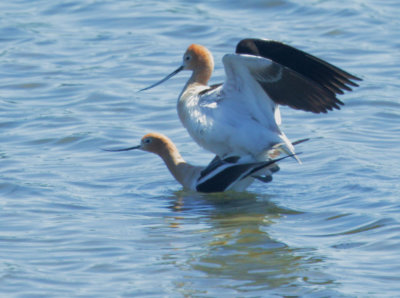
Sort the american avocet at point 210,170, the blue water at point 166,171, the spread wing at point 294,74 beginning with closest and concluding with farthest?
the blue water at point 166,171
the spread wing at point 294,74
the american avocet at point 210,170

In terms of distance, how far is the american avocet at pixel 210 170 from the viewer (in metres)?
8.95

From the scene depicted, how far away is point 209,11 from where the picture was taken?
15258mm

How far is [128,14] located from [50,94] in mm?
3323

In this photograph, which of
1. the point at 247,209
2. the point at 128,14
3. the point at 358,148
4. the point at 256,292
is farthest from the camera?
the point at 128,14

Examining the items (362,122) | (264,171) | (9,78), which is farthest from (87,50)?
(264,171)

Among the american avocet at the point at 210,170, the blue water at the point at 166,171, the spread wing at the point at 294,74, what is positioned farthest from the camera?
the american avocet at the point at 210,170

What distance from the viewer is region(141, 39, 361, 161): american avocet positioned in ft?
27.6

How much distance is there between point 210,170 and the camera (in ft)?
30.1

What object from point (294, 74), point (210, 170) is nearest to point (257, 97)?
point (294, 74)

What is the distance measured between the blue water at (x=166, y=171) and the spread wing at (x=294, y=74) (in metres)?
0.86

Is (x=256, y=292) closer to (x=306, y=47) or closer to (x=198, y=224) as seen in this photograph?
(x=198, y=224)

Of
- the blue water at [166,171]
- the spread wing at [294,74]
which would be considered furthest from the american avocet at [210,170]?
the spread wing at [294,74]

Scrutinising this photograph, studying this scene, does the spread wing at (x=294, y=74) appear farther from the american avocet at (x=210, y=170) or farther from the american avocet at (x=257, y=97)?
the american avocet at (x=210, y=170)

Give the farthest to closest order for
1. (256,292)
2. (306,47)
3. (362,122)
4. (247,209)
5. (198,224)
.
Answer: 1. (306,47)
2. (362,122)
3. (247,209)
4. (198,224)
5. (256,292)
